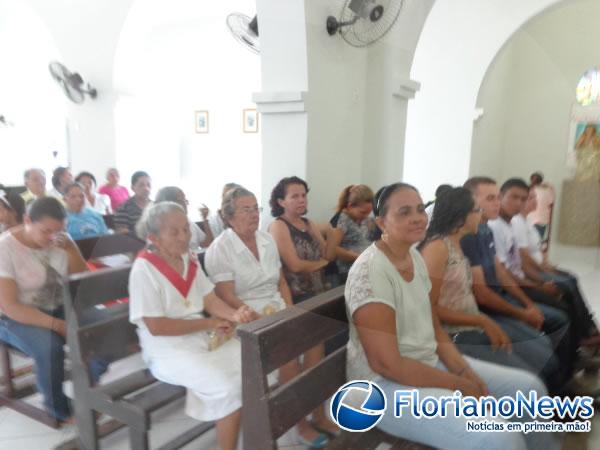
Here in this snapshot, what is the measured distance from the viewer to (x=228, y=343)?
1.30m

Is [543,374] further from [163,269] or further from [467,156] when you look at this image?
[163,269]

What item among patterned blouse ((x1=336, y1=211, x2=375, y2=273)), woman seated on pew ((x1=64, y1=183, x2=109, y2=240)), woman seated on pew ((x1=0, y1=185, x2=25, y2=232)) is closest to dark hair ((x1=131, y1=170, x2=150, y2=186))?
woman seated on pew ((x1=64, y1=183, x2=109, y2=240))

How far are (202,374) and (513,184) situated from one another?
0.99 metres

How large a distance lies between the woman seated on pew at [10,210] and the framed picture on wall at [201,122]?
65cm

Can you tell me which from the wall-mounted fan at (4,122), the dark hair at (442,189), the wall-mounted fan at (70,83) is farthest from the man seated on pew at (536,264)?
the wall-mounted fan at (4,122)

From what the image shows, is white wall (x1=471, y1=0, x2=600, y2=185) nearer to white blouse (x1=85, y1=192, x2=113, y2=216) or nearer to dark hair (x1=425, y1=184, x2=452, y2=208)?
dark hair (x1=425, y1=184, x2=452, y2=208)

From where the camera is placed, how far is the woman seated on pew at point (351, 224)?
1.29 meters

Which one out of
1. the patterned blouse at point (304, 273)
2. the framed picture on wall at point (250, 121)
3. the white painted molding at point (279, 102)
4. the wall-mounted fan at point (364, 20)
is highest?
the wall-mounted fan at point (364, 20)

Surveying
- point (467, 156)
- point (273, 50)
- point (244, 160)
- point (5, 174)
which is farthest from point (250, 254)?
point (5, 174)

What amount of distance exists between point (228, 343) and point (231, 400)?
17cm

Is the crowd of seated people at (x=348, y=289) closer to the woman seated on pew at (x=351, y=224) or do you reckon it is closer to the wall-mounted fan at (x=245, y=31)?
the woman seated on pew at (x=351, y=224)

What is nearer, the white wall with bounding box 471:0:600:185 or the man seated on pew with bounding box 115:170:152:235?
the white wall with bounding box 471:0:600:185

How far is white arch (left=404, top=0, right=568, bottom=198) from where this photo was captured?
2.37 ft

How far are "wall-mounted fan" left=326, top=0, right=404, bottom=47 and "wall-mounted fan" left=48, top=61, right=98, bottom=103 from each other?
117cm
